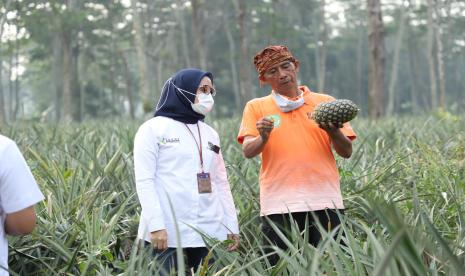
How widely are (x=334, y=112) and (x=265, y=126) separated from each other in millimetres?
302

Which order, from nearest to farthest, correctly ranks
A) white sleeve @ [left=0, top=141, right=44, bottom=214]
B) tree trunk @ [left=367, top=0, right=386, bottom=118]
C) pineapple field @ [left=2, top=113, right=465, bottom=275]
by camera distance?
white sleeve @ [left=0, top=141, right=44, bottom=214] → pineapple field @ [left=2, top=113, right=465, bottom=275] → tree trunk @ [left=367, top=0, right=386, bottom=118]

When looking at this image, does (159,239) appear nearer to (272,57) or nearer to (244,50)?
(272,57)

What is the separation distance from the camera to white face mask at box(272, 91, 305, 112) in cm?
352

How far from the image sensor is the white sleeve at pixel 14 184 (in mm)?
2328

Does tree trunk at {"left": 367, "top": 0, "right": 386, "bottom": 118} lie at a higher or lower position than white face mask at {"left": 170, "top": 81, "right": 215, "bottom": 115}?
lower

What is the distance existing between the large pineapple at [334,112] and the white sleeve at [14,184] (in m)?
1.38

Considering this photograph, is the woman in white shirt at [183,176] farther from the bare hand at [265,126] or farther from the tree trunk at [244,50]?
the tree trunk at [244,50]

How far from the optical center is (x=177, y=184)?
3314mm

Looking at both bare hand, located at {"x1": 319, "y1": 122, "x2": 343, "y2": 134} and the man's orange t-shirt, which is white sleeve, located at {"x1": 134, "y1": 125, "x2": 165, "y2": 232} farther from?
bare hand, located at {"x1": 319, "y1": 122, "x2": 343, "y2": 134}

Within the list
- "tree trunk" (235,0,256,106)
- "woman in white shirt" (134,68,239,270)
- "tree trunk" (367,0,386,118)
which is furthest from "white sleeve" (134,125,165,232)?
"tree trunk" (235,0,256,106)

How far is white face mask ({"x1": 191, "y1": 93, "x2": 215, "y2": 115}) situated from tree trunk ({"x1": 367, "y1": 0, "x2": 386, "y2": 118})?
1202 centimetres

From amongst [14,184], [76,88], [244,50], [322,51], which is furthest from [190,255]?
[322,51]

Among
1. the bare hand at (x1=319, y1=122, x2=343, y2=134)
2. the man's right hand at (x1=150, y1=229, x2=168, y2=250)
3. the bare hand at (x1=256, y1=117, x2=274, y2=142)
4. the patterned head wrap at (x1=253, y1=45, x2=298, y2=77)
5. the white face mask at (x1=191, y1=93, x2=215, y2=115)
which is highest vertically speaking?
the patterned head wrap at (x1=253, y1=45, x2=298, y2=77)

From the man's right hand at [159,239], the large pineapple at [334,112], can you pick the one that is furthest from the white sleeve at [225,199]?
the large pineapple at [334,112]
